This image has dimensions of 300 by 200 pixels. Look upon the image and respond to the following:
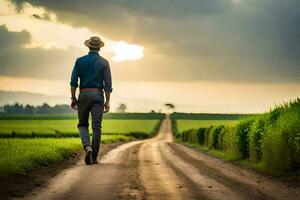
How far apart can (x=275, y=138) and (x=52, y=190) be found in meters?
8.27

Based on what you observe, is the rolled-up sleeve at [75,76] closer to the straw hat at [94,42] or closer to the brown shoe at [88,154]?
the straw hat at [94,42]

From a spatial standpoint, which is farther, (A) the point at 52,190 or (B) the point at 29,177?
(B) the point at 29,177

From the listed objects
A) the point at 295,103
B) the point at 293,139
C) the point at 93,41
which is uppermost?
the point at 93,41

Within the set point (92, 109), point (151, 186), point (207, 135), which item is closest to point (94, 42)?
point (92, 109)

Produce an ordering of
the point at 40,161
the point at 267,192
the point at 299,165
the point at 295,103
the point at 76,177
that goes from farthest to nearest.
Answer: the point at 295,103
the point at 40,161
the point at 299,165
the point at 76,177
the point at 267,192

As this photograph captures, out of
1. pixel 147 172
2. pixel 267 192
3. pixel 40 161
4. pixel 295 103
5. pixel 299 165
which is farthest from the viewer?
pixel 295 103

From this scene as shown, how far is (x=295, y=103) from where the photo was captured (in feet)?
60.0

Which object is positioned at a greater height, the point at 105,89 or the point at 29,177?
the point at 105,89

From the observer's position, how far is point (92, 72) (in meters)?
16.4

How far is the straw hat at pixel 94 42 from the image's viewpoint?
54.6ft

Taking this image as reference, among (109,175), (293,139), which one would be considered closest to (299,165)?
(293,139)

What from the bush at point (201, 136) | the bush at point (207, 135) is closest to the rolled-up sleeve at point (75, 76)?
the bush at point (207, 135)

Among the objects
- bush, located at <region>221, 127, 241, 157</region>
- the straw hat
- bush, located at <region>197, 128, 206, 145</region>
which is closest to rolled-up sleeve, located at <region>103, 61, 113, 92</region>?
the straw hat

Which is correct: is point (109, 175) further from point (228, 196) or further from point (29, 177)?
point (228, 196)
